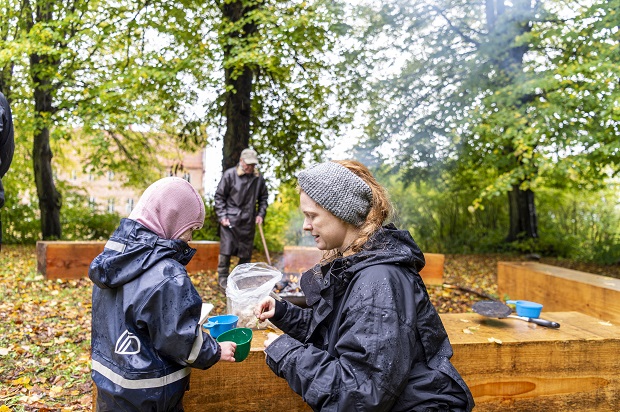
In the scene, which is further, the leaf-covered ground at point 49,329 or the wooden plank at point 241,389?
the leaf-covered ground at point 49,329

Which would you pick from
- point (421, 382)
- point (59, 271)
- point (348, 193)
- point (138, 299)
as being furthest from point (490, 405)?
point (59, 271)

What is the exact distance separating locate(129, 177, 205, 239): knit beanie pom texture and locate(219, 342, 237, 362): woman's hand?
50 cm

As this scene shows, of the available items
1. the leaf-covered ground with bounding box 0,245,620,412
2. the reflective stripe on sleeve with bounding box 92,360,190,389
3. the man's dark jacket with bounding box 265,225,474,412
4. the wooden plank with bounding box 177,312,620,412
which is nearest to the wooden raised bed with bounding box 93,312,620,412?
the wooden plank with bounding box 177,312,620,412

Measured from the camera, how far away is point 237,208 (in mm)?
6684

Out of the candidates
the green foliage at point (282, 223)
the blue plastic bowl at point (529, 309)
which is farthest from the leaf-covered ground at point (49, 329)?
the green foliage at point (282, 223)

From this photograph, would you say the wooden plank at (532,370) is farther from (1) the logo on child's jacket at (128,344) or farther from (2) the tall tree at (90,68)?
(2) the tall tree at (90,68)

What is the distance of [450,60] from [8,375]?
445 inches

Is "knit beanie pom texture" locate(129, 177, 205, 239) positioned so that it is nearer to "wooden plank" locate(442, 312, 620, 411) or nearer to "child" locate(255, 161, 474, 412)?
"child" locate(255, 161, 474, 412)

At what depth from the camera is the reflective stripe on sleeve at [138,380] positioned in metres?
1.86

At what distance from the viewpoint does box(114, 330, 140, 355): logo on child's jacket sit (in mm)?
1866

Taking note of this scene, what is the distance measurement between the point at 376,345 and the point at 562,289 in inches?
200

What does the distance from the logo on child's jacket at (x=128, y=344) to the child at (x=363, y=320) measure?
514 millimetres

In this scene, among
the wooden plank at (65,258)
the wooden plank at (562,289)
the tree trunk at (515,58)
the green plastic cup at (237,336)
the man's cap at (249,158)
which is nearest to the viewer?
the green plastic cup at (237,336)

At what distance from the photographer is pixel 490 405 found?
3066mm
